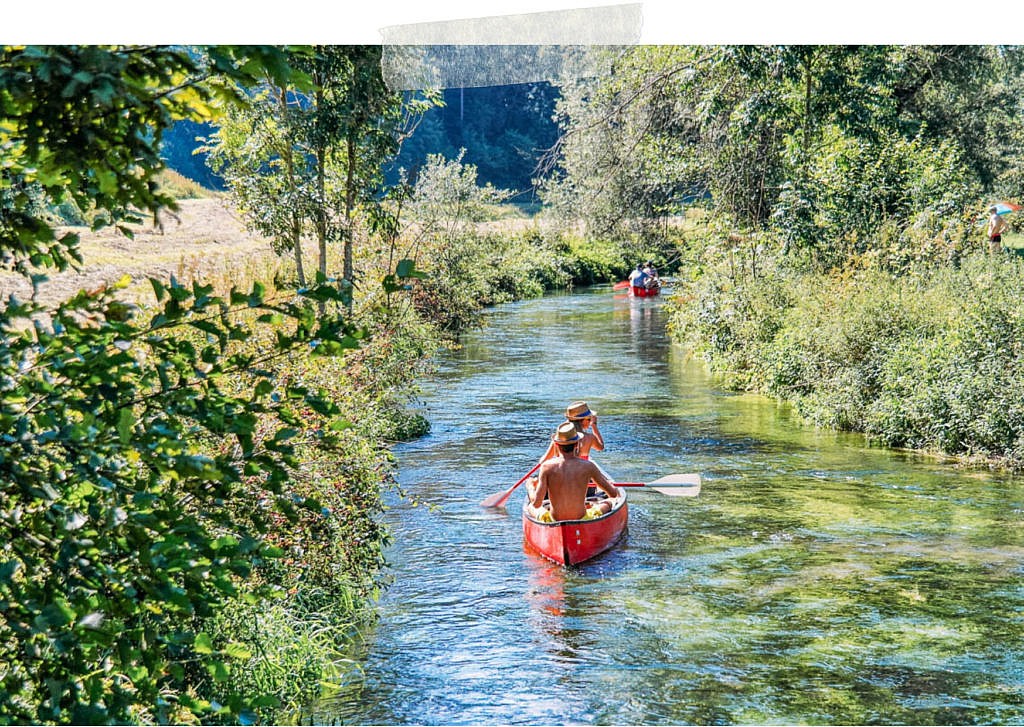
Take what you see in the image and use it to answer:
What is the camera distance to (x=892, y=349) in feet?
41.8

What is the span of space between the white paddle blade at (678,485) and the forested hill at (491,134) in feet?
11.0

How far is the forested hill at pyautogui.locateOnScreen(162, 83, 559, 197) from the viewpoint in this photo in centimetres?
1411

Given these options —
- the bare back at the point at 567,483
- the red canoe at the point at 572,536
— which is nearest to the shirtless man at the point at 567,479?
the bare back at the point at 567,483

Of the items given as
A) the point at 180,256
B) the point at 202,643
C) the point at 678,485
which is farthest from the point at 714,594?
the point at 180,256

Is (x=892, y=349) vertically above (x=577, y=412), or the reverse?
(x=892, y=349)

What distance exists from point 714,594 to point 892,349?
6.00 meters

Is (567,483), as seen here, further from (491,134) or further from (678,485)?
(491,134)

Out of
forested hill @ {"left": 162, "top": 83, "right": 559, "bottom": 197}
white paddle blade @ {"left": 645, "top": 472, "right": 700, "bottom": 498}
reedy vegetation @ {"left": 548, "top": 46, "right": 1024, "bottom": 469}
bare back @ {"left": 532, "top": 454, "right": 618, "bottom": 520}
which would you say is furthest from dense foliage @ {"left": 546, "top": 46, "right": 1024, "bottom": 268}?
bare back @ {"left": 532, "top": 454, "right": 618, "bottom": 520}

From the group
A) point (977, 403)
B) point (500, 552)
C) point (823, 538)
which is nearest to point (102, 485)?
point (500, 552)

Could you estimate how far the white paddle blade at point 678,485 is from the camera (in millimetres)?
10539

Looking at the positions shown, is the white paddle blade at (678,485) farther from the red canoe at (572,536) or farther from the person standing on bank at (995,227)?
the person standing on bank at (995,227)

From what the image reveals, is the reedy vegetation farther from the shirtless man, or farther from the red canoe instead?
the shirtless man

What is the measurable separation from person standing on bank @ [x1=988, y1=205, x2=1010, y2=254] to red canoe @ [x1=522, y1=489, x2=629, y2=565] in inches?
333

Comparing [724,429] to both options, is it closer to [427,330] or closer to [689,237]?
[427,330]
